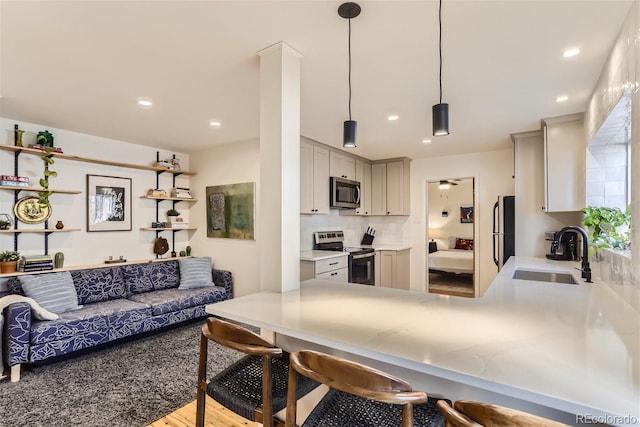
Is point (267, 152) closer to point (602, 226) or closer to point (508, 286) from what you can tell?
point (508, 286)

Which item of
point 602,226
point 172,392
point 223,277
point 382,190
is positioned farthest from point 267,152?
point 382,190

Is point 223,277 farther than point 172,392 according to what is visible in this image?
Yes

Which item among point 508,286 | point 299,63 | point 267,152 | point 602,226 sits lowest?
point 508,286

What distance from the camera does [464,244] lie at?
24.7 feet

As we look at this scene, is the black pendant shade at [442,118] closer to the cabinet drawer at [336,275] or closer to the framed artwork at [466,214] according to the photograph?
the cabinet drawer at [336,275]

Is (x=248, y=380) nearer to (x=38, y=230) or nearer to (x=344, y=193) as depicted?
(x=38, y=230)

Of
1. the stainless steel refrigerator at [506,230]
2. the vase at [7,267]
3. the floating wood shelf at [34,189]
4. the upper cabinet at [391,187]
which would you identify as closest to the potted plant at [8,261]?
the vase at [7,267]

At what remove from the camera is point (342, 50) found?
1.97 m

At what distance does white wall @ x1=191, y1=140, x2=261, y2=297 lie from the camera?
433cm

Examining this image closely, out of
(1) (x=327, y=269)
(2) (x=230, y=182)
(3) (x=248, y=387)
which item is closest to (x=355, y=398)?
(3) (x=248, y=387)

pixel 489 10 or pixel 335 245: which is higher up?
pixel 489 10

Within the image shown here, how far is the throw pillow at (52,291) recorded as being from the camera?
3.05m

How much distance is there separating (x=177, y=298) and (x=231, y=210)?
139 cm

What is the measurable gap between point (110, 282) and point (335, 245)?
302cm
